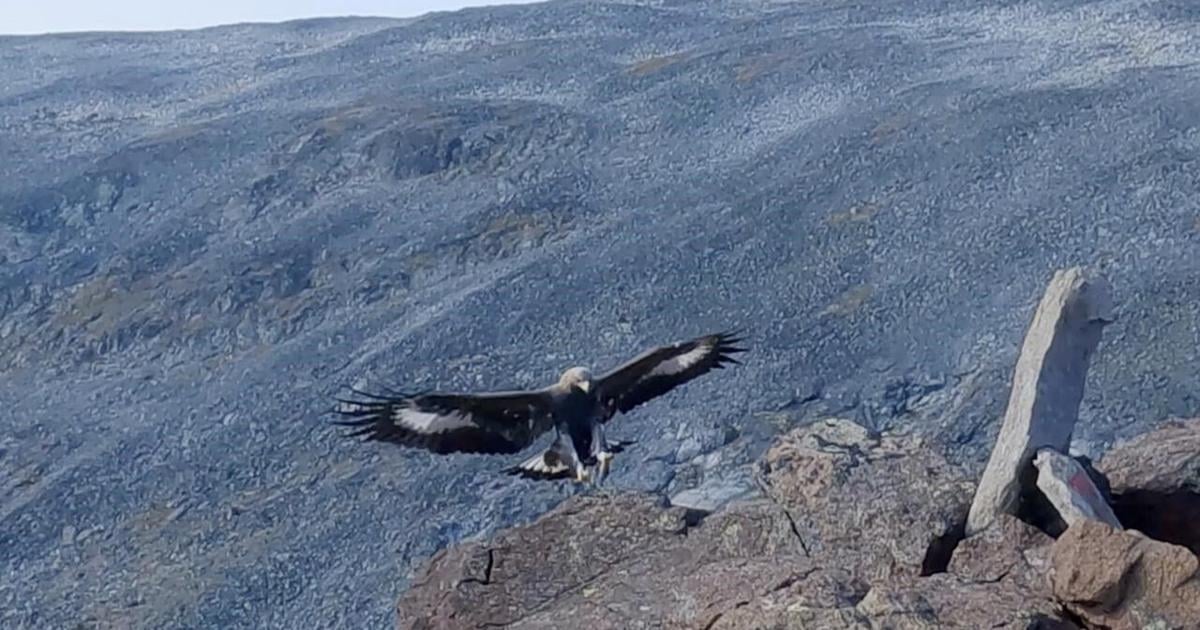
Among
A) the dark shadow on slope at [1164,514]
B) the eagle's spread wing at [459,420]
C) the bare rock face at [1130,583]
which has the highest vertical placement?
the bare rock face at [1130,583]

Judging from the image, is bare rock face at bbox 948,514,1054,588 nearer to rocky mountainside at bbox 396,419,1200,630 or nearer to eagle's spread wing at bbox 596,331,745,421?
rocky mountainside at bbox 396,419,1200,630

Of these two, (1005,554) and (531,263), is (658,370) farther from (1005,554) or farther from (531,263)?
(531,263)

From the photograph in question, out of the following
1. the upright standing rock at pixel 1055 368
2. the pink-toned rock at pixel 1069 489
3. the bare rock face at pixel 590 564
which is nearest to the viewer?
the pink-toned rock at pixel 1069 489

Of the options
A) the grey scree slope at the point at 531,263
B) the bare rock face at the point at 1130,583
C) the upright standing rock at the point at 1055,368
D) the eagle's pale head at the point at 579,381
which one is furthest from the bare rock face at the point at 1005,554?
the grey scree slope at the point at 531,263

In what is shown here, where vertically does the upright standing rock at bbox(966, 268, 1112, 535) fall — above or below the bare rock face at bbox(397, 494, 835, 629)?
above

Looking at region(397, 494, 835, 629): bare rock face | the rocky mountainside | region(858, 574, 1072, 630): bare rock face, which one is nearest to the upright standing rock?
the rocky mountainside

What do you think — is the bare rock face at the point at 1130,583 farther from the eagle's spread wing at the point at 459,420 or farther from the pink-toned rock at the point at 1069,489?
the eagle's spread wing at the point at 459,420

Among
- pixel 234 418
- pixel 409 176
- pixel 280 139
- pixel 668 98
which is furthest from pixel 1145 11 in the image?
pixel 234 418

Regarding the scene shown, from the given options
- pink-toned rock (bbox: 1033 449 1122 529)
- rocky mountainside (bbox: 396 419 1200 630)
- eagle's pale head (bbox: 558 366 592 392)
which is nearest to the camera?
rocky mountainside (bbox: 396 419 1200 630)
